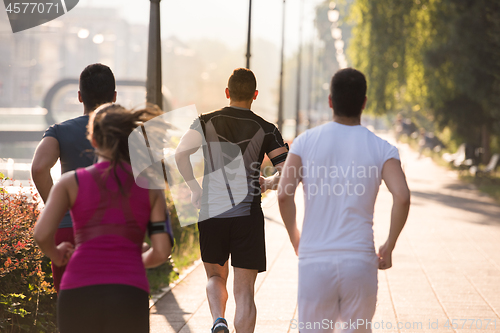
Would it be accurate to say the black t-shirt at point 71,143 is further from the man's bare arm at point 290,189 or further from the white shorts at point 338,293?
the white shorts at point 338,293

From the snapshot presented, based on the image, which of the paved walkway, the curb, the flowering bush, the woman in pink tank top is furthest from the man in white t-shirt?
the curb

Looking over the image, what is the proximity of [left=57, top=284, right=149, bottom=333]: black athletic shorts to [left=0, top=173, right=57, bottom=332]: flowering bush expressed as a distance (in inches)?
81.0

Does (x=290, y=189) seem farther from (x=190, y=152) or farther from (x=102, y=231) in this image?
(x=190, y=152)

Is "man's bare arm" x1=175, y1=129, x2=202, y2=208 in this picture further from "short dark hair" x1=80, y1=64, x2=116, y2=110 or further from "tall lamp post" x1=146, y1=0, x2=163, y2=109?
"tall lamp post" x1=146, y1=0, x2=163, y2=109

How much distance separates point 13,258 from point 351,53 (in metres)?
22.6

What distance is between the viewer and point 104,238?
2705mm

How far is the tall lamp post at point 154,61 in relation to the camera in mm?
7832

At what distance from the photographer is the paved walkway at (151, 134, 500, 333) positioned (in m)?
5.94

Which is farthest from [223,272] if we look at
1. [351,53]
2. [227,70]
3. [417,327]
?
[227,70]

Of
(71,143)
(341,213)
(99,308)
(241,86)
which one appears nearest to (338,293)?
(341,213)

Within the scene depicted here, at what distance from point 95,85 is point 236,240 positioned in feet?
5.01

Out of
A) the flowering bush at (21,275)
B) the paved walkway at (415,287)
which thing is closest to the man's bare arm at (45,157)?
the flowering bush at (21,275)

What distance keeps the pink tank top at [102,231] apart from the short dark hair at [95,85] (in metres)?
1.04

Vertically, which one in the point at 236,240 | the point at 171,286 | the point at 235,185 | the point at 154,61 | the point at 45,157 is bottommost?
the point at 171,286
